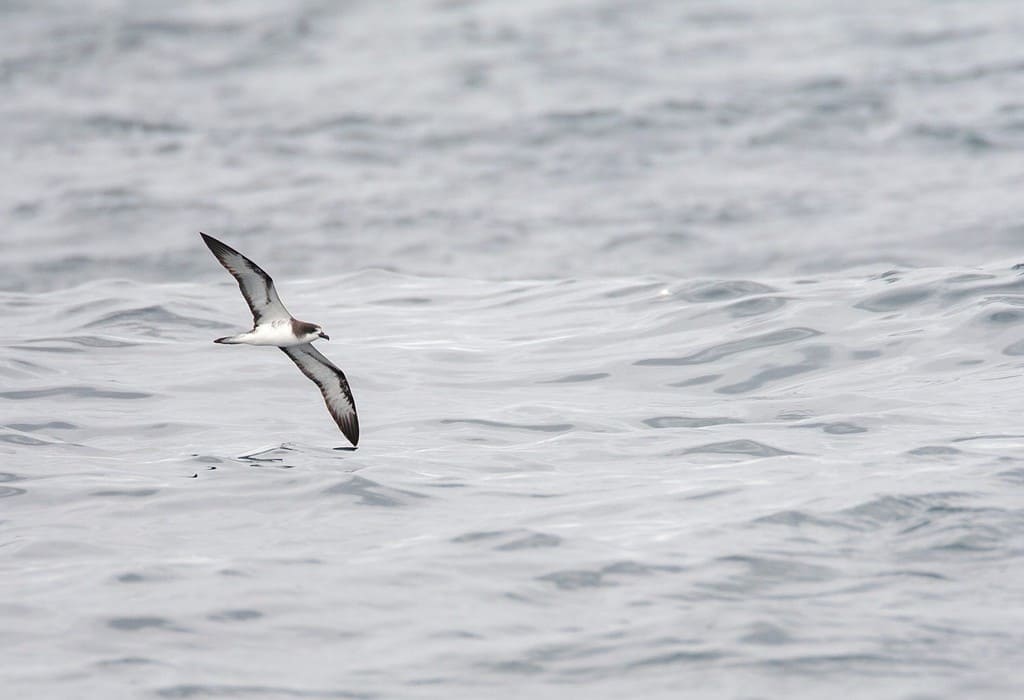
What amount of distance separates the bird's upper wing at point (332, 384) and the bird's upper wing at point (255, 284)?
0.49 metres

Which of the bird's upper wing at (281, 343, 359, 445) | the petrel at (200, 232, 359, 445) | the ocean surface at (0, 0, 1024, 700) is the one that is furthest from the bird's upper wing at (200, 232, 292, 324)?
the ocean surface at (0, 0, 1024, 700)

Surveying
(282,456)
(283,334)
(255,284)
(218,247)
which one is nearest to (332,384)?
(283,334)

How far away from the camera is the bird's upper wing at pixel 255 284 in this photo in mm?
11609

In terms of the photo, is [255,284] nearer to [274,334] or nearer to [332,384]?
[274,334]

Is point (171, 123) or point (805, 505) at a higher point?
point (171, 123)

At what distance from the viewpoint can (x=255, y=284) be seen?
11.9 meters

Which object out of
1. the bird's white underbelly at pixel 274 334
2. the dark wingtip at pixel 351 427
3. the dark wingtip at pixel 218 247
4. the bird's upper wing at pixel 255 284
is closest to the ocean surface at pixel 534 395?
the dark wingtip at pixel 351 427

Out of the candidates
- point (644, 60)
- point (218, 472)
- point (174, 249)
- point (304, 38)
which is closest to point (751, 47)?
point (644, 60)

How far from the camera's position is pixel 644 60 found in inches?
1431

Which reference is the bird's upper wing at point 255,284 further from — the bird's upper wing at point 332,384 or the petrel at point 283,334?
the bird's upper wing at point 332,384

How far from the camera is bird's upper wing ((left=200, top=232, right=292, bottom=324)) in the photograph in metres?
11.6

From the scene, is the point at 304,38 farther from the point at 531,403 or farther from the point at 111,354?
the point at 531,403

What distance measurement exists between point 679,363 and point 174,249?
1352 centimetres

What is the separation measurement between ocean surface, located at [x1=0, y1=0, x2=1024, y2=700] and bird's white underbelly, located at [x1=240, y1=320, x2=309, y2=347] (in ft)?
3.03
